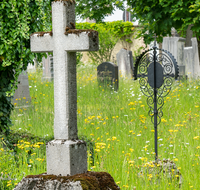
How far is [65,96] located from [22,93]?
450 centimetres

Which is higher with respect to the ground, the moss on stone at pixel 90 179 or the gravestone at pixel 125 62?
the gravestone at pixel 125 62

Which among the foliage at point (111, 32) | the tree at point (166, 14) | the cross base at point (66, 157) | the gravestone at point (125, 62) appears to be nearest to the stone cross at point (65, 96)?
the cross base at point (66, 157)

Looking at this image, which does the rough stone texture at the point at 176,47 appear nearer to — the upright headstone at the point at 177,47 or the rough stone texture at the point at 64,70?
the upright headstone at the point at 177,47

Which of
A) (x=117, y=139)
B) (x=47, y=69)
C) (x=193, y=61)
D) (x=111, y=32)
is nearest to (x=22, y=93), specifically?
(x=117, y=139)

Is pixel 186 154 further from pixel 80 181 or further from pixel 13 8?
pixel 13 8

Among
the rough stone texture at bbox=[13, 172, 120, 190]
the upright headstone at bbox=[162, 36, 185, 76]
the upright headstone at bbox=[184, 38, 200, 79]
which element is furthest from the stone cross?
the upright headstone at bbox=[162, 36, 185, 76]

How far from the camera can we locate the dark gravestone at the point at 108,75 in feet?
30.5

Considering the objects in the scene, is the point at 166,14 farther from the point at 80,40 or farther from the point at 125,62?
the point at 80,40

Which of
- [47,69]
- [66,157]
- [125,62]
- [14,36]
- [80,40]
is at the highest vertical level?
[125,62]

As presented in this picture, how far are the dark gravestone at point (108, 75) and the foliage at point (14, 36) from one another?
5075 mm

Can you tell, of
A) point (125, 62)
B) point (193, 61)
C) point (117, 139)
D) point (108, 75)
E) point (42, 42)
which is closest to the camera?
point (42, 42)

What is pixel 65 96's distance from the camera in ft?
7.95

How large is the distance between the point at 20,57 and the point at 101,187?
2.47 metres

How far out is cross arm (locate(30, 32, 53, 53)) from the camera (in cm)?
250
